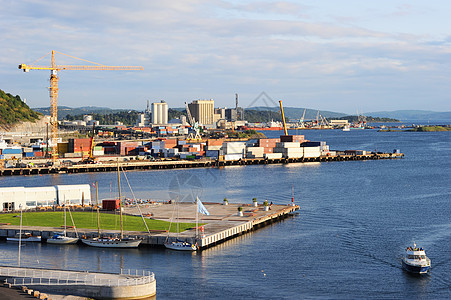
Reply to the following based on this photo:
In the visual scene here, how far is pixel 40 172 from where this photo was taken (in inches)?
3260

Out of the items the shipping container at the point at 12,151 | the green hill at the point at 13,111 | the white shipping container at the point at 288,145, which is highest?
the green hill at the point at 13,111

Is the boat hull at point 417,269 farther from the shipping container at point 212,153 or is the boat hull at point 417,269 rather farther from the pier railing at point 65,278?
the shipping container at point 212,153

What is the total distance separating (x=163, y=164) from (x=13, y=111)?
72.0 m

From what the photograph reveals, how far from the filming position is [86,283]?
2409cm

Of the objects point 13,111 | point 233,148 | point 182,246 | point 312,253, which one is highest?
point 13,111

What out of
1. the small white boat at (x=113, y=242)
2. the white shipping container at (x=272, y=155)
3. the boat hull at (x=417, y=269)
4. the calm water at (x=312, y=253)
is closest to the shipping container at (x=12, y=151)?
the white shipping container at (x=272, y=155)

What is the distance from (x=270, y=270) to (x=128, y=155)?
76.1 m

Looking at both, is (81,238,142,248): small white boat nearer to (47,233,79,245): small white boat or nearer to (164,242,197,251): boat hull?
(47,233,79,245): small white boat

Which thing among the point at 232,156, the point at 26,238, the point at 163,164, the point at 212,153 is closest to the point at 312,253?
the point at 26,238

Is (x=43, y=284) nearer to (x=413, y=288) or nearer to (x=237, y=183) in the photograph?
(x=413, y=288)

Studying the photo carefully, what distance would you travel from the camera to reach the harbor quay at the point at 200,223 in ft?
110

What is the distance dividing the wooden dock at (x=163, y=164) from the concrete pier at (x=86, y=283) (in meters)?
58.1

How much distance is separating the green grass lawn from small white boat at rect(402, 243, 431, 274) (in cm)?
1221

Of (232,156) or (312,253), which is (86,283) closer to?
(312,253)
